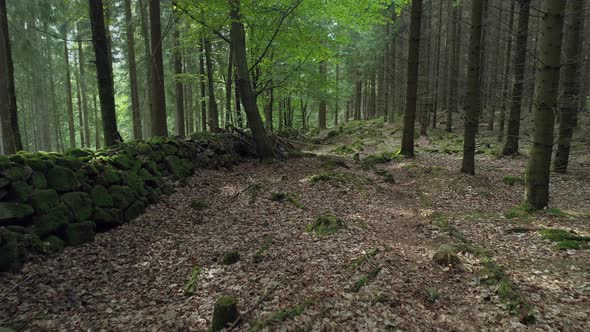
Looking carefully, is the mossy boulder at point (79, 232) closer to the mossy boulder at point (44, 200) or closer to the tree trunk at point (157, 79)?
the mossy boulder at point (44, 200)

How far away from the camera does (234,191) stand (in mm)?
8969

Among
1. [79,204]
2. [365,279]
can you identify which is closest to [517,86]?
[365,279]

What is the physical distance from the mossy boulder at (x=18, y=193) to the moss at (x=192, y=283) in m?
2.72

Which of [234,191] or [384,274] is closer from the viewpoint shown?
[384,274]

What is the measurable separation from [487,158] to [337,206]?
353 inches

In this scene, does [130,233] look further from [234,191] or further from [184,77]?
[184,77]

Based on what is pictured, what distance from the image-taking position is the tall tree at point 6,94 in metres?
10.2

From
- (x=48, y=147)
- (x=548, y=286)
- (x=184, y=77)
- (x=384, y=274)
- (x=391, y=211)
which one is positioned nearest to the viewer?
(x=548, y=286)

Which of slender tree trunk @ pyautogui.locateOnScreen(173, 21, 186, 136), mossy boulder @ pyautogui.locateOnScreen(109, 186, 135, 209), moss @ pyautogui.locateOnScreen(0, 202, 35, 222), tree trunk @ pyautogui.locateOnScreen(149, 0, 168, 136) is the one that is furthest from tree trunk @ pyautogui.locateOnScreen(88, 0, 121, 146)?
slender tree trunk @ pyautogui.locateOnScreen(173, 21, 186, 136)

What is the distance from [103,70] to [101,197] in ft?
11.9

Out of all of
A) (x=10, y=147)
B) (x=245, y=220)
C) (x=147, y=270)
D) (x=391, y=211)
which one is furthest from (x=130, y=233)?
(x=10, y=147)

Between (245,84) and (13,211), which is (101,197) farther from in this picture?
(245,84)

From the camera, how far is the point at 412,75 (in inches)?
497

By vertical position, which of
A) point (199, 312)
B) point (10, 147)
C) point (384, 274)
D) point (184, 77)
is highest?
point (184, 77)
